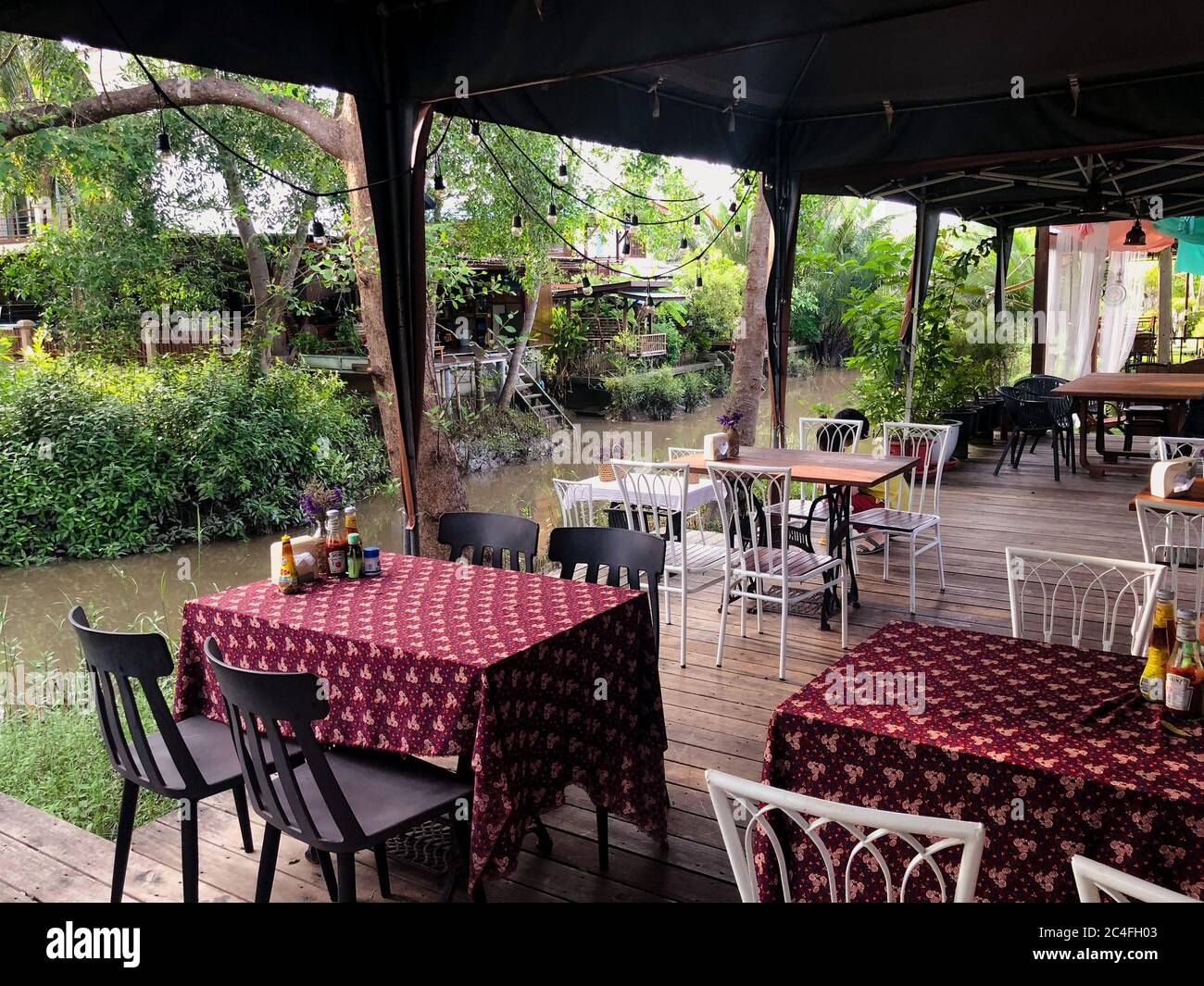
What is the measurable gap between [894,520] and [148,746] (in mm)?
4076

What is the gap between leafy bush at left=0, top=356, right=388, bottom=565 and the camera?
428 inches

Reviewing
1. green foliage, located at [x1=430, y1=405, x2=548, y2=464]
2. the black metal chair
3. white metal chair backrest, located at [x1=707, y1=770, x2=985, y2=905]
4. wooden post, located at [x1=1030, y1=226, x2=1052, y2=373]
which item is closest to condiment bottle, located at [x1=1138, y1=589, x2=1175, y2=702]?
white metal chair backrest, located at [x1=707, y1=770, x2=985, y2=905]

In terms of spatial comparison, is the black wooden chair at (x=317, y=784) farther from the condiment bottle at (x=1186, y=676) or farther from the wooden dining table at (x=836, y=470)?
the wooden dining table at (x=836, y=470)

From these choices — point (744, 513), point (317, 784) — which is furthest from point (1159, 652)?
point (744, 513)

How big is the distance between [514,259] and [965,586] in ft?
24.6

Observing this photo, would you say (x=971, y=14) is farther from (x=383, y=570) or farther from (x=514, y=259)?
(x=514, y=259)

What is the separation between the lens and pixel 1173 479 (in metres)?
4.19

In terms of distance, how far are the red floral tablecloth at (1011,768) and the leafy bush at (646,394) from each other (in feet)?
68.5

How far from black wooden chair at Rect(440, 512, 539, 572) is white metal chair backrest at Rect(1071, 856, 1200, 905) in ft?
8.16

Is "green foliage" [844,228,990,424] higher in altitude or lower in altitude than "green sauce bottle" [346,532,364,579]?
higher

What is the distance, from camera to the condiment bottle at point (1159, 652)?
2.11m

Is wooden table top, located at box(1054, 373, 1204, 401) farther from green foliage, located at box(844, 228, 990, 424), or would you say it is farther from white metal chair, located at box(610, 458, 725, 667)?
white metal chair, located at box(610, 458, 725, 667)
